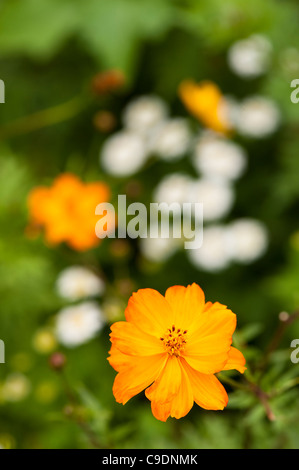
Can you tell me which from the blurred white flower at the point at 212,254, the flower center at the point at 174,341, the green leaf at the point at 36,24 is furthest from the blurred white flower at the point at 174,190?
the flower center at the point at 174,341

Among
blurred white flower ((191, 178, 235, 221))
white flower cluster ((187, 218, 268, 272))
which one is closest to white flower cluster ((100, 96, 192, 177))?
blurred white flower ((191, 178, 235, 221))

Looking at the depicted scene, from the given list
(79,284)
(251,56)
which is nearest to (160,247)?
(79,284)

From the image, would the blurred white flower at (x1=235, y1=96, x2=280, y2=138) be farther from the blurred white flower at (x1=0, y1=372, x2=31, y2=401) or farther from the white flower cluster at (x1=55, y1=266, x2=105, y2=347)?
the blurred white flower at (x1=0, y1=372, x2=31, y2=401)

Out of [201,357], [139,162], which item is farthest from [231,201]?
[201,357]

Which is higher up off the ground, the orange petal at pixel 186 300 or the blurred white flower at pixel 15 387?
the blurred white flower at pixel 15 387

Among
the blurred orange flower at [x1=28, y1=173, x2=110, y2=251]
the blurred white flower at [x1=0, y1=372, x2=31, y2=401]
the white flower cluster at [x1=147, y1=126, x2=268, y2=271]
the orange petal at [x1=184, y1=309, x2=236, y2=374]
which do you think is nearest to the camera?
the orange petal at [x1=184, y1=309, x2=236, y2=374]

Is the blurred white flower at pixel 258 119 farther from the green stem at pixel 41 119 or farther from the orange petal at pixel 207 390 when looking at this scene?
the orange petal at pixel 207 390

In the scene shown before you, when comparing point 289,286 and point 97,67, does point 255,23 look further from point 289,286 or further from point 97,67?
point 289,286
